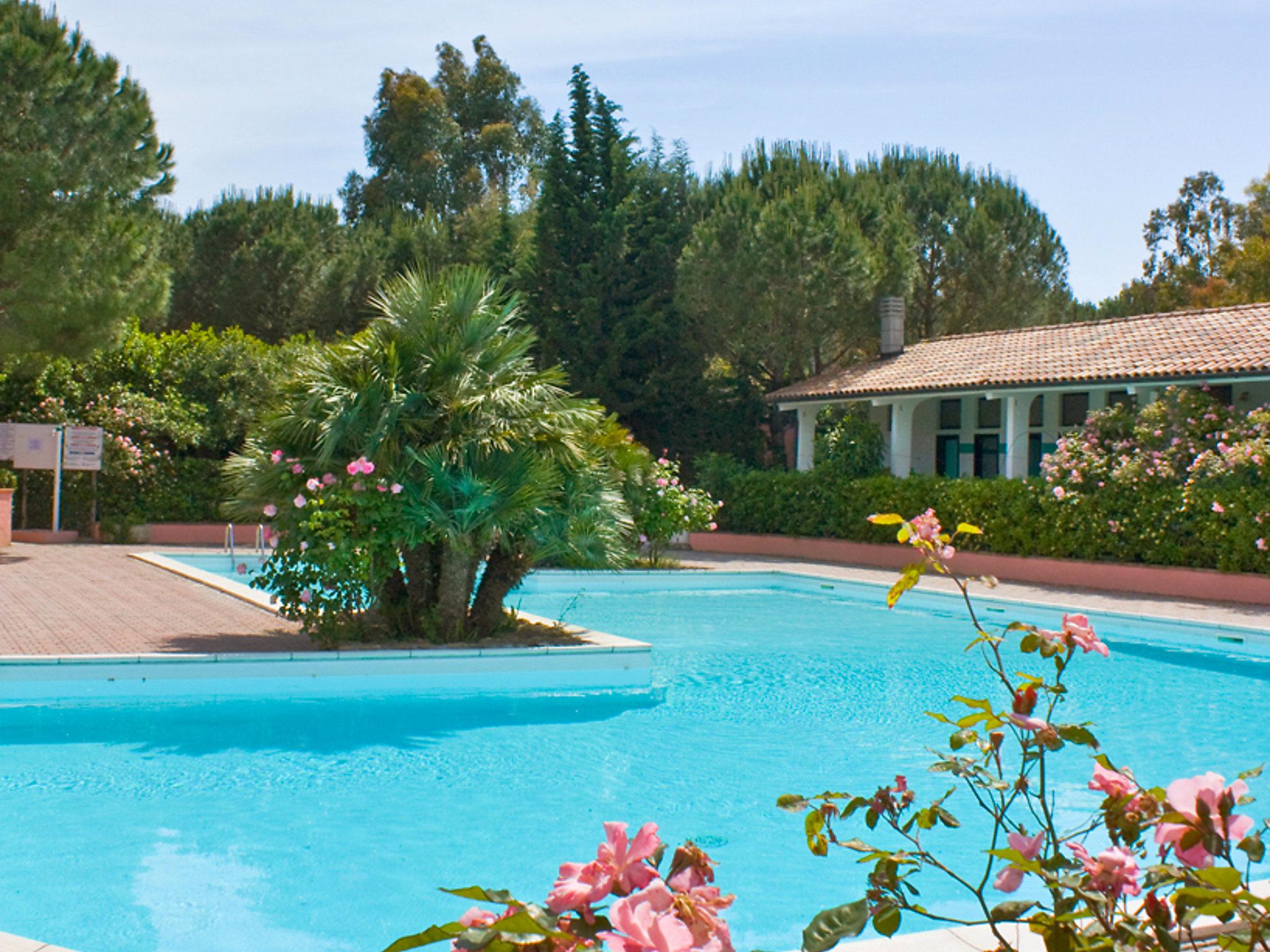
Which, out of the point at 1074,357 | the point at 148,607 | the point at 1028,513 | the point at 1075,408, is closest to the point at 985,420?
the point at 1075,408

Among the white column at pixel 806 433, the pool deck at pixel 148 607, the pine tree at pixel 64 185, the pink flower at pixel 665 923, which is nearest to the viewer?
the pink flower at pixel 665 923

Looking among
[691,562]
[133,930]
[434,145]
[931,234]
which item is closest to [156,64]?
[691,562]

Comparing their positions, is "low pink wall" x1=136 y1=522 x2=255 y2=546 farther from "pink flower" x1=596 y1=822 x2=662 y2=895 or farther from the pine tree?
"pink flower" x1=596 y1=822 x2=662 y2=895

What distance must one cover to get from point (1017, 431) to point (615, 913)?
22583 millimetres

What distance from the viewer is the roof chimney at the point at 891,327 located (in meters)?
27.6

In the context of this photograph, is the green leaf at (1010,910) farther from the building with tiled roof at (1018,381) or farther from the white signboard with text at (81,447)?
the white signboard with text at (81,447)

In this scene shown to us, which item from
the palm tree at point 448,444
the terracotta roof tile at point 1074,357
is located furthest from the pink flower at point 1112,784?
the terracotta roof tile at point 1074,357

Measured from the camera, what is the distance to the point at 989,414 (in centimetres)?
2539

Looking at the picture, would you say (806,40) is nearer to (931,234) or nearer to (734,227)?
(734,227)

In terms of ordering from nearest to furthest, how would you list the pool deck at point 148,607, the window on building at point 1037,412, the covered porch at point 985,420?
1. the pool deck at point 148,607
2. the covered porch at point 985,420
3. the window on building at point 1037,412

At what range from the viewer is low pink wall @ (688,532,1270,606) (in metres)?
17.0

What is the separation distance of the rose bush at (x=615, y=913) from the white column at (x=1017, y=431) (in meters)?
21.9

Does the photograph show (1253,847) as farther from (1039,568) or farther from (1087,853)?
(1039,568)

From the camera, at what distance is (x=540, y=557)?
444 inches
